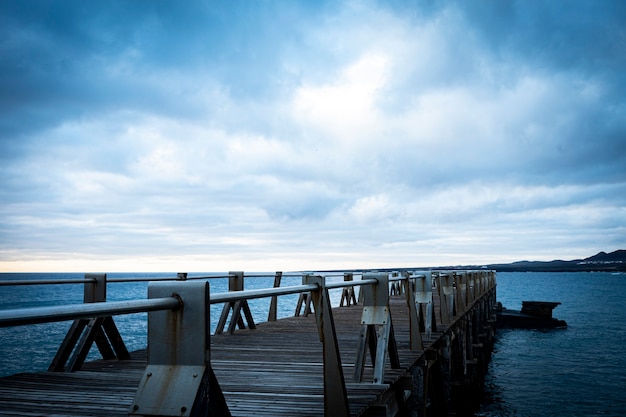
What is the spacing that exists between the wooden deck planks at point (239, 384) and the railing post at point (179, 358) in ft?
6.90

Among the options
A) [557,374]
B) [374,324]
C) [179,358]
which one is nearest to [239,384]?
[374,324]

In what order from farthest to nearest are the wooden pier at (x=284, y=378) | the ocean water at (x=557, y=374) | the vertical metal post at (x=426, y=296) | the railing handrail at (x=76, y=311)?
the ocean water at (x=557, y=374) → the vertical metal post at (x=426, y=296) → the wooden pier at (x=284, y=378) → the railing handrail at (x=76, y=311)

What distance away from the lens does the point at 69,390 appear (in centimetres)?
486

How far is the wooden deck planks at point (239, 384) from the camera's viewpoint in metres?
4.16

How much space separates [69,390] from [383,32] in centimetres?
3692

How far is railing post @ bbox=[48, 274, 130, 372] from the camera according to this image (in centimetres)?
582

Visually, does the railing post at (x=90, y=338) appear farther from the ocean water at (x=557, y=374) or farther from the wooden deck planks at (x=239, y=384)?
the ocean water at (x=557, y=374)

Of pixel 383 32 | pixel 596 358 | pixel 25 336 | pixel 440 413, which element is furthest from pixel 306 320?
pixel 383 32

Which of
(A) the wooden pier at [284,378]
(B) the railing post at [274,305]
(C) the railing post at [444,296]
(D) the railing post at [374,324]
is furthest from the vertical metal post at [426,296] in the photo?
(B) the railing post at [274,305]

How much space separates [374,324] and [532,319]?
1346 inches

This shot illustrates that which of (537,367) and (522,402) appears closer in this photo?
(522,402)

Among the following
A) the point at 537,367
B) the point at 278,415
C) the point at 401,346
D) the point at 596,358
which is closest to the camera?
the point at 278,415

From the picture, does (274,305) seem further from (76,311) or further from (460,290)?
(76,311)

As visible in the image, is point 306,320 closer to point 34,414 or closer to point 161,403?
point 34,414
